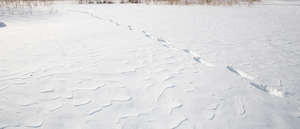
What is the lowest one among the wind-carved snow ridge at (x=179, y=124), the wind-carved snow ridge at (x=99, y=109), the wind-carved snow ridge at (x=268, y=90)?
the wind-carved snow ridge at (x=179, y=124)

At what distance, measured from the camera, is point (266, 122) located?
1.69 metres

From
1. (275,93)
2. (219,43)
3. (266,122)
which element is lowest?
(266,122)

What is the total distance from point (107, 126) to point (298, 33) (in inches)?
257

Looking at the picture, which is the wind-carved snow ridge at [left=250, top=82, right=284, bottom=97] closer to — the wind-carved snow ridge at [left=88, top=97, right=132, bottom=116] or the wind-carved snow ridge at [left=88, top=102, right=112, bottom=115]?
the wind-carved snow ridge at [left=88, top=97, right=132, bottom=116]

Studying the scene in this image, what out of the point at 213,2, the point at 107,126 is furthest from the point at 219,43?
the point at 213,2

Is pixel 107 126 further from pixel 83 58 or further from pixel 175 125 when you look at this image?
pixel 83 58

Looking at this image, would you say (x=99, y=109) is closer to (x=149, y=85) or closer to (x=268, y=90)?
(x=149, y=85)

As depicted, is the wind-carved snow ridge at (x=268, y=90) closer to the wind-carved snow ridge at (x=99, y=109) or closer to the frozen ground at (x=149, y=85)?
the frozen ground at (x=149, y=85)

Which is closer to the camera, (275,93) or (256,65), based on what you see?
(275,93)

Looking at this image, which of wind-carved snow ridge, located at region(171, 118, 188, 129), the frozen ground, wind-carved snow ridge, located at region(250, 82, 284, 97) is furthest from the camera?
wind-carved snow ridge, located at region(250, 82, 284, 97)

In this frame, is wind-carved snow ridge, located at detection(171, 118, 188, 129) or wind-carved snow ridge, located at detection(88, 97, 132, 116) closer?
wind-carved snow ridge, located at detection(171, 118, 188, 129)

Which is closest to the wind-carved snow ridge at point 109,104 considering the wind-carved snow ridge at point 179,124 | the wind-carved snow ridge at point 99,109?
the wind-carved snow ridge at point 99,109

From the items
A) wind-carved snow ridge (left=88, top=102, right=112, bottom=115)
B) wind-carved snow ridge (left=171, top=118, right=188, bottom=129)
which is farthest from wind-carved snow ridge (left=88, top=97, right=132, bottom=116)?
wind-carved snow ridge (left=171, top=118, right=188, bottom=129)

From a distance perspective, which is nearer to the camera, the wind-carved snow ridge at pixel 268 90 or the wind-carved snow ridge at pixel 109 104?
the wind-carved snow ridge at pixel 109 104
